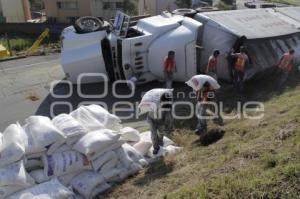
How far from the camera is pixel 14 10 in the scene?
1667 inches

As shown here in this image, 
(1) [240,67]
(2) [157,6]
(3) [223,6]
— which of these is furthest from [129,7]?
(1) [240,67]

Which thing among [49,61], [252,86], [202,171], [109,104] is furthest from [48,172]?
[49,61]

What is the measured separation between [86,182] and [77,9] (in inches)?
1356

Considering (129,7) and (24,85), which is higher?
(24,85)

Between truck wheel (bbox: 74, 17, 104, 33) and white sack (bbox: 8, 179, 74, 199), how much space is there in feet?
23.2

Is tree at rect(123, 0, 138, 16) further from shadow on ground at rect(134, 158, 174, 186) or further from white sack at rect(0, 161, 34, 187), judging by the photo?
white sack at rect(0, 161, 34, 187)

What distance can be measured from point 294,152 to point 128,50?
7.03 meters

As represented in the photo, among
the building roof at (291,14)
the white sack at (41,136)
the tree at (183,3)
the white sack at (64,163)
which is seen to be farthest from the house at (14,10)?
the white sack at (64,163)

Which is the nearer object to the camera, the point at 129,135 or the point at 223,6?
the point at 129,135

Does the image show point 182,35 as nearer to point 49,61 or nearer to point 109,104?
point 109,104

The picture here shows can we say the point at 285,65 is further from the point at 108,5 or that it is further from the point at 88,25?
the point at 108,5

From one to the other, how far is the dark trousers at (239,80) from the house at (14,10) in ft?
114

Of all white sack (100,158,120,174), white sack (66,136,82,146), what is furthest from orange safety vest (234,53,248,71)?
white sack (66,136,82,146)

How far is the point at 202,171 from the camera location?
6203 millimetres
